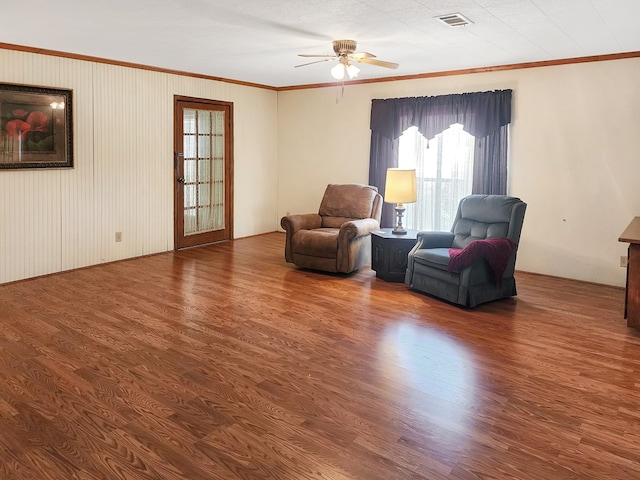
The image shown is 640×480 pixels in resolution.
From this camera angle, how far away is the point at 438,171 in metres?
6.38

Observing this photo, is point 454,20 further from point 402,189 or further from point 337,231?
point 337,231

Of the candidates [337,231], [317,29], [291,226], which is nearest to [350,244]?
[337,231]

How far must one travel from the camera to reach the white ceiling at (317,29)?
3588 mm

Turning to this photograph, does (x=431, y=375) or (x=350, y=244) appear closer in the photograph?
(x=431, y=375)

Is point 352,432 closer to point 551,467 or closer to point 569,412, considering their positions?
point 551,467

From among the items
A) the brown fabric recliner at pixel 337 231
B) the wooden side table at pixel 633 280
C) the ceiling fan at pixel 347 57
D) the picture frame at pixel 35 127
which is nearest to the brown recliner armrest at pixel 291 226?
the brown fabric recliner at pixel 337 231

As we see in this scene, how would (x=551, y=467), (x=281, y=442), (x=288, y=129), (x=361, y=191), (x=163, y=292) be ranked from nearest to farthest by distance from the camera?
(x=551, y=467), (x=281, y=442), (x=163, y=292), (x=361, y=191), (x=288, y=129)

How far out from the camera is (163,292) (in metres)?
4.80

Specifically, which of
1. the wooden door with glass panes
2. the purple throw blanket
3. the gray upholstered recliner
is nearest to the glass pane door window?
→ the wooden door with glass panes

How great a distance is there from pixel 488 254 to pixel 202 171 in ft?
13.9

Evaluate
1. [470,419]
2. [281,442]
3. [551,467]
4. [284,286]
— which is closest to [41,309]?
[284,286]

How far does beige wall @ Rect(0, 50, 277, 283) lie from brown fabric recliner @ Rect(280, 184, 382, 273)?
1860 mm

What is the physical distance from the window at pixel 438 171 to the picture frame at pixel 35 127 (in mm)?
3959

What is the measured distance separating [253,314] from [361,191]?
99.6 inches
